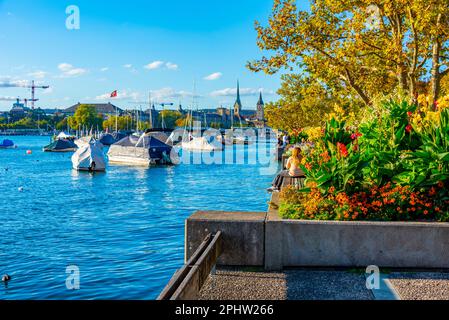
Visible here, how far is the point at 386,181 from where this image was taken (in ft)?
32.4

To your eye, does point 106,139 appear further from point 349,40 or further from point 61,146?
point 349,40

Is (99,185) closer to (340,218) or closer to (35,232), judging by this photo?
(35,232)

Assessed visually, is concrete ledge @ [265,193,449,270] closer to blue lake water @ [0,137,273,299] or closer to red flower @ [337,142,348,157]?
red flower @ [337,142,348,157]

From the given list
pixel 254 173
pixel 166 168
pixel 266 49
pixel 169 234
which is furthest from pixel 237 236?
pixel 166 168

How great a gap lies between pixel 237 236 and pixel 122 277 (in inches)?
330

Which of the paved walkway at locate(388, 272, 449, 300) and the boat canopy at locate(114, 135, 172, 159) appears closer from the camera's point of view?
the paved walkway at locate(388, 272, 449, 300)

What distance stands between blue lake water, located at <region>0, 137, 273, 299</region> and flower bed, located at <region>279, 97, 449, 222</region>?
610 cm

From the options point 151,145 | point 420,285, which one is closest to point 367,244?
point 420,285

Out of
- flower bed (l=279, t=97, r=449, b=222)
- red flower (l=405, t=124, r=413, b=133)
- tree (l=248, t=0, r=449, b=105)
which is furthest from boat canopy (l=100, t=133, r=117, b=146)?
flower bed (l=279, t=97, r=449, b=222)

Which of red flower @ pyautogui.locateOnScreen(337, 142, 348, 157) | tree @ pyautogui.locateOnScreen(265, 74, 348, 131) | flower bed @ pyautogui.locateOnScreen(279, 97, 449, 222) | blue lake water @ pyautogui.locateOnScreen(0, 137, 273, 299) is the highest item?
tree @ pyautogui.locateOnScreen(265, 74, 348, 131)

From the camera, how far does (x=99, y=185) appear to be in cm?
4806

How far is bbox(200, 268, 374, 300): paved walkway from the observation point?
737 cm

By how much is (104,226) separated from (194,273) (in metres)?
20.8
